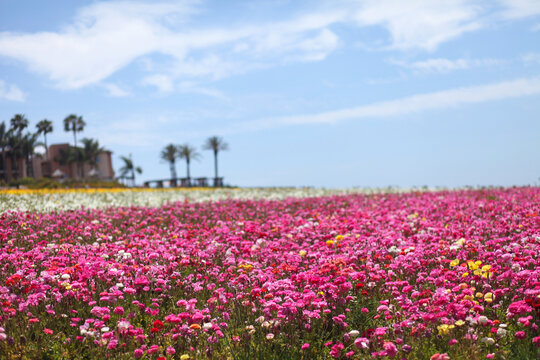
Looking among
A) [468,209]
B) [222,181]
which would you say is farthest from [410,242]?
[222,181]

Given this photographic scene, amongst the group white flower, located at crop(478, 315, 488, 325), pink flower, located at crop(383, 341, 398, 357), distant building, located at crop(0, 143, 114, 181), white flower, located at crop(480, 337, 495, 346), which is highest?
distant building, located at crop(0, 143, 114, 181)

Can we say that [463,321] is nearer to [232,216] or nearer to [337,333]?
[337,333]

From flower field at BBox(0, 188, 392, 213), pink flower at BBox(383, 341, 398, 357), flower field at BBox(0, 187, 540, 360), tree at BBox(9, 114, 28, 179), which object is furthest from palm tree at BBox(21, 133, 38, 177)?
pink flower at BBox(383, 341, 398, 357)

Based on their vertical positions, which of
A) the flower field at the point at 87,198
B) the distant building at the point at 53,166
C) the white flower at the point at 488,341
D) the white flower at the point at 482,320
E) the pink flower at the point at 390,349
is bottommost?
the white flower at the point at 488,341

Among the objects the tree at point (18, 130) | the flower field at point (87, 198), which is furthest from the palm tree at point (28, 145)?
the flower field at point (87, 198)

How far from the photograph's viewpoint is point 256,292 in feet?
19.4

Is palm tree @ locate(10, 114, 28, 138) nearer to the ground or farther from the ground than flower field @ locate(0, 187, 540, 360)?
farther from the ground

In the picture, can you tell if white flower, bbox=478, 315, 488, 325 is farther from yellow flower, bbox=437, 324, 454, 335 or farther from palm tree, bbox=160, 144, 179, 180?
palm tree, bbox=160, 144, 179, 180

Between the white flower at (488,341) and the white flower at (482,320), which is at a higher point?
the white flower at (482,320)

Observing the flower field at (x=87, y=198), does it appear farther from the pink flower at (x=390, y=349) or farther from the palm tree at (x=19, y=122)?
the palm tree at (x=19, y=122)

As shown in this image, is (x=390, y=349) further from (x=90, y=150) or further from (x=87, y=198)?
(x=90, y=150)

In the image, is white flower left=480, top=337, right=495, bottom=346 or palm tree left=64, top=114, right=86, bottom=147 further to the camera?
palm tree left=64, top=114, right=86, bottom=147

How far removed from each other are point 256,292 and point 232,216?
31.5ft

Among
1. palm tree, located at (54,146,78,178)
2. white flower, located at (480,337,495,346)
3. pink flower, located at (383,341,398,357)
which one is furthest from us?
palm tree, located at (54,146,78,178)
